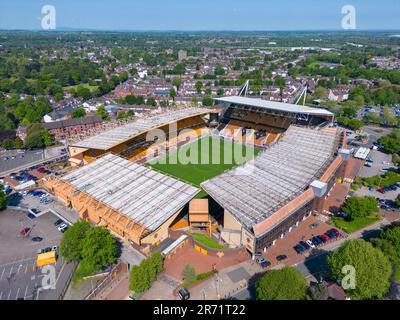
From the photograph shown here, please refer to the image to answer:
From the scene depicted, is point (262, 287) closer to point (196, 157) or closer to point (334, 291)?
point (334, 291)

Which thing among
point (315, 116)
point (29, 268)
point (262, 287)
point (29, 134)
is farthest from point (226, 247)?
point (29, 134)

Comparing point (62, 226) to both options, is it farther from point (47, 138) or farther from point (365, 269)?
point (365, 269)

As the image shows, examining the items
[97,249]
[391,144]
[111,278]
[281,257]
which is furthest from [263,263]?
[391,144]

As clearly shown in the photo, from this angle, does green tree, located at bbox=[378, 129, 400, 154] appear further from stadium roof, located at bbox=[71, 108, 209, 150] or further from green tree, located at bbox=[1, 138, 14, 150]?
green tree, located at bbox=[1, 138, 14, 150]

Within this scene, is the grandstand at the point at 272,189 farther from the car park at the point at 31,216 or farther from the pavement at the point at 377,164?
the car park at the point at 31,216

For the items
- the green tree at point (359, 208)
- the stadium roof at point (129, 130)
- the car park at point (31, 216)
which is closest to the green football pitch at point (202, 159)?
the stadium roof at point (129, 130)

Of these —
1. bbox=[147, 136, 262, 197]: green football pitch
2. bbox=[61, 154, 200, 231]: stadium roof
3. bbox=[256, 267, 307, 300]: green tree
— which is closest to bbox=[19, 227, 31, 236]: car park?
bbox=[61, 154, 200, 231]: stadium roof
